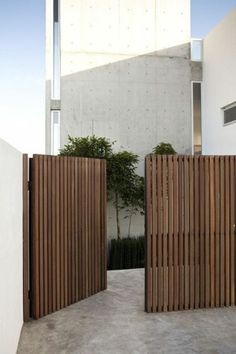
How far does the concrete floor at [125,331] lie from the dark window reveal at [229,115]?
4808 millimetres

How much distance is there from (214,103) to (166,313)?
606 cm

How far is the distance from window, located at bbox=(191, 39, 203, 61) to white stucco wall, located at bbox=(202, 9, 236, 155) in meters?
0.18

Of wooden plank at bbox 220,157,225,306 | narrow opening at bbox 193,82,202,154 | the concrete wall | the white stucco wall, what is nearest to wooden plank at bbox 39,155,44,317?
A: the concrete wall

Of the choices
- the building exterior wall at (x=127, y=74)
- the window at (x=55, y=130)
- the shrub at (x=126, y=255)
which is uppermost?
the building exterior wall at (x=127, y=74)

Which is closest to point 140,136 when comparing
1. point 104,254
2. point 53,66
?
point 53,66

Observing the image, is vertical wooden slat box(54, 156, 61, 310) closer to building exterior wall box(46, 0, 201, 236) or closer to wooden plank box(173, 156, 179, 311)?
wooden plank box(173, 156, 179, 311)

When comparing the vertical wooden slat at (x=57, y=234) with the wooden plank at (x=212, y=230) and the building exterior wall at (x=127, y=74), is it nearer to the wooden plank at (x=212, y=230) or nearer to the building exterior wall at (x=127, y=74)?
the wooden plank at (x=212, y=230)

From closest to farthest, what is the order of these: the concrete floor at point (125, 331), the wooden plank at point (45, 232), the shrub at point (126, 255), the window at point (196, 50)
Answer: the concrete floor at point (125, 331)
the wooden plank at point (45, 232)
the shrub at point (126, 255)
the window at point (196, 50)

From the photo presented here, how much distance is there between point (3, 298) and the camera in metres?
2.64

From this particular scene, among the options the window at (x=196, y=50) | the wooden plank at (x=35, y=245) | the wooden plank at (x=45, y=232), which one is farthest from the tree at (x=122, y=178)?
the wooden plank at (x=35, y=245)

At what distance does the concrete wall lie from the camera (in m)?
2.63

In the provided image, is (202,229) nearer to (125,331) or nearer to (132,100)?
(125,331)

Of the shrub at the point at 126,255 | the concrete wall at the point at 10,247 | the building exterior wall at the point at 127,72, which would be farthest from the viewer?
the building exterior wall at the point at 127,72

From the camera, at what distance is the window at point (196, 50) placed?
962cm
